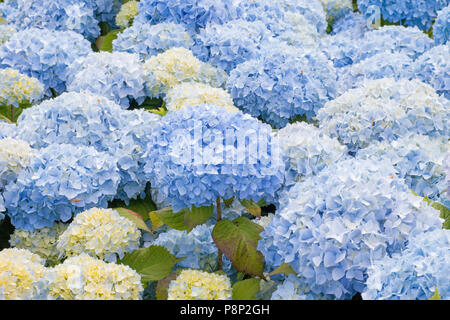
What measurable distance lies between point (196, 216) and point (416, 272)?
34.1 inches

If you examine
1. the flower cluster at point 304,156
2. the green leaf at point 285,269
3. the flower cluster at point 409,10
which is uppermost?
the flower cluster at point 409,10

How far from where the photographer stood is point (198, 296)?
213cm

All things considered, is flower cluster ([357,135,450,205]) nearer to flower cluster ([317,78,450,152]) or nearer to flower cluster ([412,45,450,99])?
flower cluster ([317,78,450,152])

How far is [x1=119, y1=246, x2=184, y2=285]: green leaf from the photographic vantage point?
2.41 meters

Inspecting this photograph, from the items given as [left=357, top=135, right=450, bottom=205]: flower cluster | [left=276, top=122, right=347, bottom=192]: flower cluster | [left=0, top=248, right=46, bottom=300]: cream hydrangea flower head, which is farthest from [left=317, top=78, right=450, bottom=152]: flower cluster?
[left=0, top=248, right=46, bottom=300]: cream hydrangea flower head

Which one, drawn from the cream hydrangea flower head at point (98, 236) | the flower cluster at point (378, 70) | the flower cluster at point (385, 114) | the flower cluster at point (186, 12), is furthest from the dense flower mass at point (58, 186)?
the flower cluster at point (378, 70)

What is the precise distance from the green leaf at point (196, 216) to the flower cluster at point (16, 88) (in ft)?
5.10

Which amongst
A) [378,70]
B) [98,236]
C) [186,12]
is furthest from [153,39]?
[98,236]

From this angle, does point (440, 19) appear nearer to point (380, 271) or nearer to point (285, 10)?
point (285, 10)

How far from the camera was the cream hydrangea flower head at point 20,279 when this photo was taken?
2091 mm

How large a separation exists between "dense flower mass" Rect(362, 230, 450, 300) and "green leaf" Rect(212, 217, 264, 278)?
0.51 metres

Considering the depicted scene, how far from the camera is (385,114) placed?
294 centimetres

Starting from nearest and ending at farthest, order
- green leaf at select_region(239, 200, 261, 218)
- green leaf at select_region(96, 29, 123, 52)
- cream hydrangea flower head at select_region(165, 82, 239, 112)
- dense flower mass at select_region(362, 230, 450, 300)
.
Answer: dense flower mass at select_region(362, 230, 450, 300) → green leaf at select_region(239, 200, 261, 218) → cream hydrangea flower head at select_region(165, 82, 239, 112) → green leaf at select_region(96, 29, 123, 52)

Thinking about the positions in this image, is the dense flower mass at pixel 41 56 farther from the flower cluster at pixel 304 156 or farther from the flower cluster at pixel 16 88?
the flower cluster at pixel 304 156
